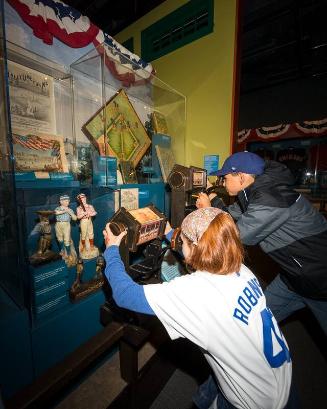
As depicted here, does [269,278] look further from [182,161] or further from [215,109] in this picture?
[215,109]

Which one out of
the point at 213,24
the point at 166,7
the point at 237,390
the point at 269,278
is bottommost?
the point at 269,278

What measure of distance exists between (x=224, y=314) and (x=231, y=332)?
0.25 ft

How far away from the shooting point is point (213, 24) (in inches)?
113

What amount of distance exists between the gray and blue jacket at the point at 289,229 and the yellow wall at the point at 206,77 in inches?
50.8

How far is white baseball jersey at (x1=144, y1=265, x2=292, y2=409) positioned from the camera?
3.11 feet

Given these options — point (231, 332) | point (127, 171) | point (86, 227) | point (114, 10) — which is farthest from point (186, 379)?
point (114, 10)

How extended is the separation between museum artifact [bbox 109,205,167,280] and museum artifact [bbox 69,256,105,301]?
464mm

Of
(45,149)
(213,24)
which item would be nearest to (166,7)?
(213,24)

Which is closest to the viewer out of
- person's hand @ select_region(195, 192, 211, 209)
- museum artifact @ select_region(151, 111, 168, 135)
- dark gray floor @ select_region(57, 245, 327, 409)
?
dark gray floor @ select_region(57, 245, 327, 409)

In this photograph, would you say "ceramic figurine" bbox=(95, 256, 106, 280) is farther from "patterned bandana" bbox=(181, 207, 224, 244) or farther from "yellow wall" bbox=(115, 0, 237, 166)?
"yellow wall" bbox=(115, 0, 237, 166)

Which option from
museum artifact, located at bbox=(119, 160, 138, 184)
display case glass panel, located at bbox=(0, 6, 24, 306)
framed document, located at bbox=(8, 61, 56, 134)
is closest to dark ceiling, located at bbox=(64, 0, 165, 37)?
framed document, located at bbox=(8, 61, 56, 134)

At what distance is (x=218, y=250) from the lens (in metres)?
1.06

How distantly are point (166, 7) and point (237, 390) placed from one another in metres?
4.24

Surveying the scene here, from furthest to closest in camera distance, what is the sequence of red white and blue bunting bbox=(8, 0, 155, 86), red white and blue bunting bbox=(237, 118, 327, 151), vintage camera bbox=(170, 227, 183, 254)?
red white and blue bunting bbox=(237, 118, 327, 151), red white and blue bunting bbox=(8, 0, 155, 86), vintage camera bbox=(170, 227, 183, 254)
